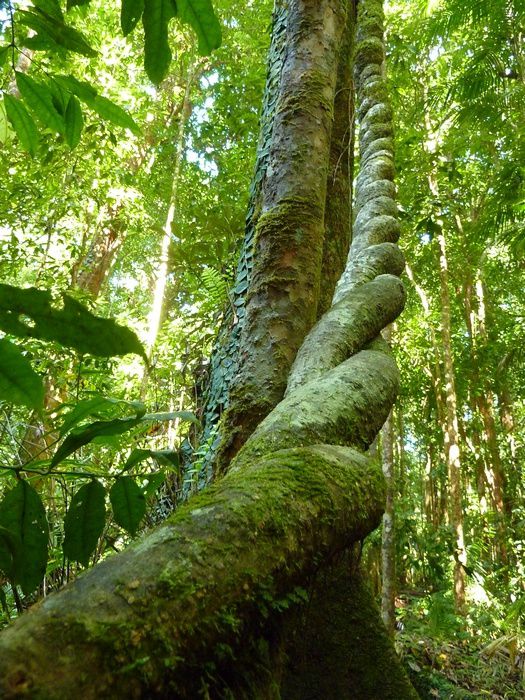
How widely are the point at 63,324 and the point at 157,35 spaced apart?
19.6 inches

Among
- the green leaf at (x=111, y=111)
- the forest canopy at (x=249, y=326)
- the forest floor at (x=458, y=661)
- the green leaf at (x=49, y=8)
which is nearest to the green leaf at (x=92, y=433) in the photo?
the forest canopy at (x=249, y=326)

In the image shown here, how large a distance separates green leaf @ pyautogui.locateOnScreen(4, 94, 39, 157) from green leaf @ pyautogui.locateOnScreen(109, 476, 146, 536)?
611mm

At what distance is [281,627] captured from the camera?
649 millimetres

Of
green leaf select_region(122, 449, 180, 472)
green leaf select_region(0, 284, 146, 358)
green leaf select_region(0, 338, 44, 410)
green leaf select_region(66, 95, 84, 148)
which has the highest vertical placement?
green leaf select_region(66, 95, 84, 148)

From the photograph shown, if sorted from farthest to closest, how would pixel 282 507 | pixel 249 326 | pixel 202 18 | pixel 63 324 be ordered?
pixel 249 326
pixel 202 18
pixel 282 507
pixel 63 324

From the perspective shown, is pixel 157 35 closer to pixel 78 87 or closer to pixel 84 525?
pixel 78 87

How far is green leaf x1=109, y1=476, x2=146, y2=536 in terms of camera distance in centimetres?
82

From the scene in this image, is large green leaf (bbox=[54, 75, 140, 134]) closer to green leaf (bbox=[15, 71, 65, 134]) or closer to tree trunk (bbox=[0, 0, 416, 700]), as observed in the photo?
green leaf (bbox=[15, 71, 65, 134])

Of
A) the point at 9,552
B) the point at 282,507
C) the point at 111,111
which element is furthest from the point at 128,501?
the point at 111,111

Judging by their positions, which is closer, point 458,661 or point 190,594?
point 190,594

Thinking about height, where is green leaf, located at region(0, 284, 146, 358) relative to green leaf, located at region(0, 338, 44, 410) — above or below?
above

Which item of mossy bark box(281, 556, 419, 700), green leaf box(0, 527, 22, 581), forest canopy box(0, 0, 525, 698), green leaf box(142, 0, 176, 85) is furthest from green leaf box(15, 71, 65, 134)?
mossy bark box(281, 556, 419, 700)

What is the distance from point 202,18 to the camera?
76 cm

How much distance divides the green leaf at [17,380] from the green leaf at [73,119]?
0.54 meters
